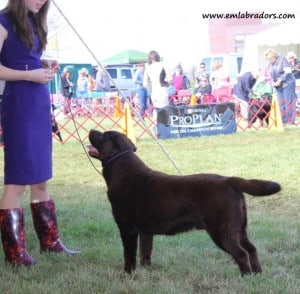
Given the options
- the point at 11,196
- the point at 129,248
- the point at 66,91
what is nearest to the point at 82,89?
the point at 66,91

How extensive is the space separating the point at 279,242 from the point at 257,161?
4.18m

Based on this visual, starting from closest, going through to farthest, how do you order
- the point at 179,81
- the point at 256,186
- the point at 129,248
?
the point at 256,186 → the point at 129,248 → the point at 179,81

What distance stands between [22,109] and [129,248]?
41.9 inches

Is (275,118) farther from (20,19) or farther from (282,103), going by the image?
(20,19)

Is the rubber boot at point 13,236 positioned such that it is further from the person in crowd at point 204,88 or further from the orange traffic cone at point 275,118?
the person in crowd at point 204,88

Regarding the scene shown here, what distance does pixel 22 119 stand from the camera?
11.4 feet

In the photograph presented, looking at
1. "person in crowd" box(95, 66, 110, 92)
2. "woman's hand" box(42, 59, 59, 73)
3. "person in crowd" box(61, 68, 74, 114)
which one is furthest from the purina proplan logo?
"person in crowd" box(95, 66, 110, 92)

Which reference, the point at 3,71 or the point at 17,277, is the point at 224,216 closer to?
the point at 17,277

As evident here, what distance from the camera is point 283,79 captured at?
14141mm

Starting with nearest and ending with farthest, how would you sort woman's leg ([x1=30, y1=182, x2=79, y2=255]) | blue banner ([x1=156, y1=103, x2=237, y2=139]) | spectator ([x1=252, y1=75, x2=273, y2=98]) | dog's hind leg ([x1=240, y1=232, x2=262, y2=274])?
dog's hind leg ([x1=240, y1=232, x2=262, y2=274]) < woman's leg ([x1=30, y1=182, x2=79, y2=255]) < blue banner ([x1=156, y1=103, x2=237, y2=139]) < spectator ([x1=252, y1=75, x2=273, y2=98])

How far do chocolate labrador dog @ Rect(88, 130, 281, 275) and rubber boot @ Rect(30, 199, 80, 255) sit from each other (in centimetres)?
55

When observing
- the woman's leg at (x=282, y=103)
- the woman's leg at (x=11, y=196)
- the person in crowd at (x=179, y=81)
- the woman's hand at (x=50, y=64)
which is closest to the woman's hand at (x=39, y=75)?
the woman's hand at (x=50, y=64)

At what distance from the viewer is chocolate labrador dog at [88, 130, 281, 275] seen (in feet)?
9.95

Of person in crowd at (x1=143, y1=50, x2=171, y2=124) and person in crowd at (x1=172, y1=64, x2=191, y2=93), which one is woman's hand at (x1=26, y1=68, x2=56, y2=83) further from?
person in crowd at (x1=172, y1=64, x2=191, y2=93)
